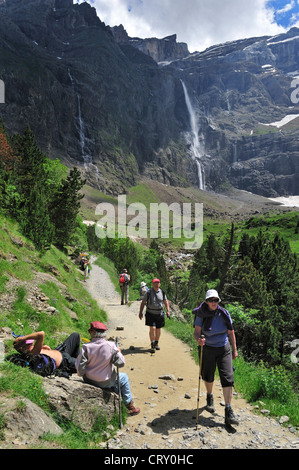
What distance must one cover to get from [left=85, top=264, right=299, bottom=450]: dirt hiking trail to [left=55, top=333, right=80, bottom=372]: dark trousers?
1920 millimetres

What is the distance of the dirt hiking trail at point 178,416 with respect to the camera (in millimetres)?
5895

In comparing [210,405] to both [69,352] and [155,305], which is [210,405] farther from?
[155,305]

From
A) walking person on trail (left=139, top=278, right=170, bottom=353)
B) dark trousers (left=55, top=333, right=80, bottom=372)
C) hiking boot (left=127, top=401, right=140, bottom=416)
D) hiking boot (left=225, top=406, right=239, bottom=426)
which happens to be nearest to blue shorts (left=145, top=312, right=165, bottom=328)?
walking person on trail (left=139, top=278, right=170, bottom=353)

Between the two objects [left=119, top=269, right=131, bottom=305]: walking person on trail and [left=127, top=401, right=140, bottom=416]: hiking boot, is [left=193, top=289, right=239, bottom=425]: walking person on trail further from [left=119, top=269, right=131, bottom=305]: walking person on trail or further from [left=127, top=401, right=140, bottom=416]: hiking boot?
[left=119, top=269, right=131, bottom=305]: walking person on trail

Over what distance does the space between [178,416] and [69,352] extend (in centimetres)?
321

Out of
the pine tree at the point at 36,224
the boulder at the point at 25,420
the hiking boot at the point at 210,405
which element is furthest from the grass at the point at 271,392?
the pine tree at the point at 36,224

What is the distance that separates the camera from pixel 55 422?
5.48 m

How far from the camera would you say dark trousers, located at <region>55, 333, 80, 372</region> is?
7.37 metres

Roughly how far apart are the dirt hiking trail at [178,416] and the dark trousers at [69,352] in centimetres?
192

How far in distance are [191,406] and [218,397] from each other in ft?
3.11

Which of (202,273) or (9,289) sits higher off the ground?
(9,289)

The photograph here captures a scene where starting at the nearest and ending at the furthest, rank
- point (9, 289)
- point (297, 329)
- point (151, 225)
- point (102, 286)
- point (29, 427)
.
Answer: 1. point (29, 427)
2. point (9, 289)
3. point (102, 286)
4. point (297, 329)
5. point (151, 225)

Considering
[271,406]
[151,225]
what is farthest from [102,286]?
[151,225]
